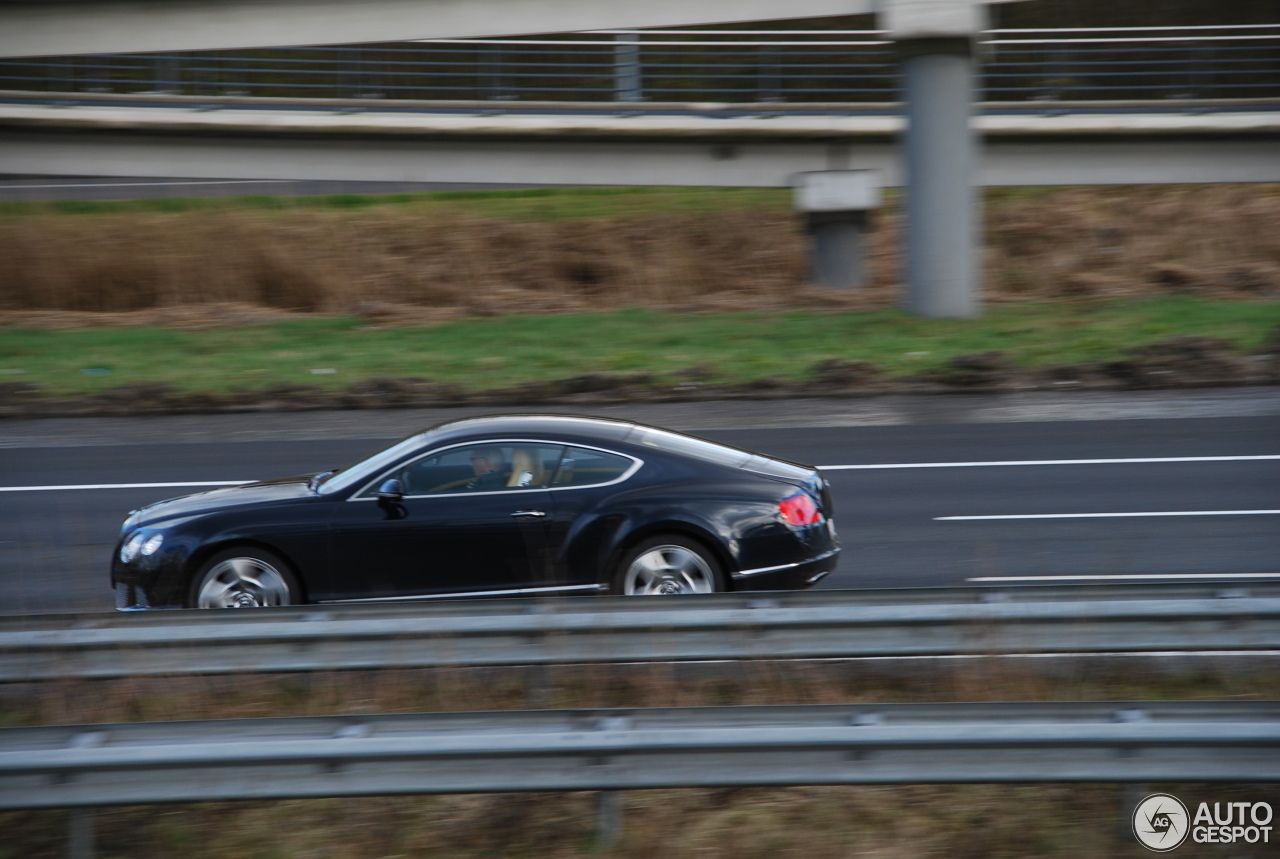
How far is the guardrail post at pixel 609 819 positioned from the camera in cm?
452

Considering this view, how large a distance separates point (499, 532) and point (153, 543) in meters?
2.04

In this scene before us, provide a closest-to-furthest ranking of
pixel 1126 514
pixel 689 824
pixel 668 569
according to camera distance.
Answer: pixel 689 824
pixel 668 569
pixel 1126 514

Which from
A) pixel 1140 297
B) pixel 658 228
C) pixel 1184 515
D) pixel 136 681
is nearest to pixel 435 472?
pixel 136 681

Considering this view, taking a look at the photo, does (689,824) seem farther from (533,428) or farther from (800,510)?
(533,428)

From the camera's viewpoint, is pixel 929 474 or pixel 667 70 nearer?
pixel 929 474

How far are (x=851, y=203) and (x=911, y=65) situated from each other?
5267mm

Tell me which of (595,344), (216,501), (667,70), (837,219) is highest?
(667,70)

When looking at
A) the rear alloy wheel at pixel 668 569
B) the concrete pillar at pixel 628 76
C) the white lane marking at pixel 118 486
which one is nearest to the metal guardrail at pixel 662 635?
the rear alloy wheel at pixel 668 569

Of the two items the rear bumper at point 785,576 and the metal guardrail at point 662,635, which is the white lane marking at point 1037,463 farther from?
the metal guardrail at point 662,635

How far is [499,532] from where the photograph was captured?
24.8ft

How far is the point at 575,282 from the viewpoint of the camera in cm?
2747

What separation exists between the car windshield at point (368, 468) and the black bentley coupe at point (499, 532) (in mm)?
39

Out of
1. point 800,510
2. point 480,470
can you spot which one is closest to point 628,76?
point 480,470

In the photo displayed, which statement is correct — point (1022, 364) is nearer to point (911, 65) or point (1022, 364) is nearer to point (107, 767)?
point (911, 65)
